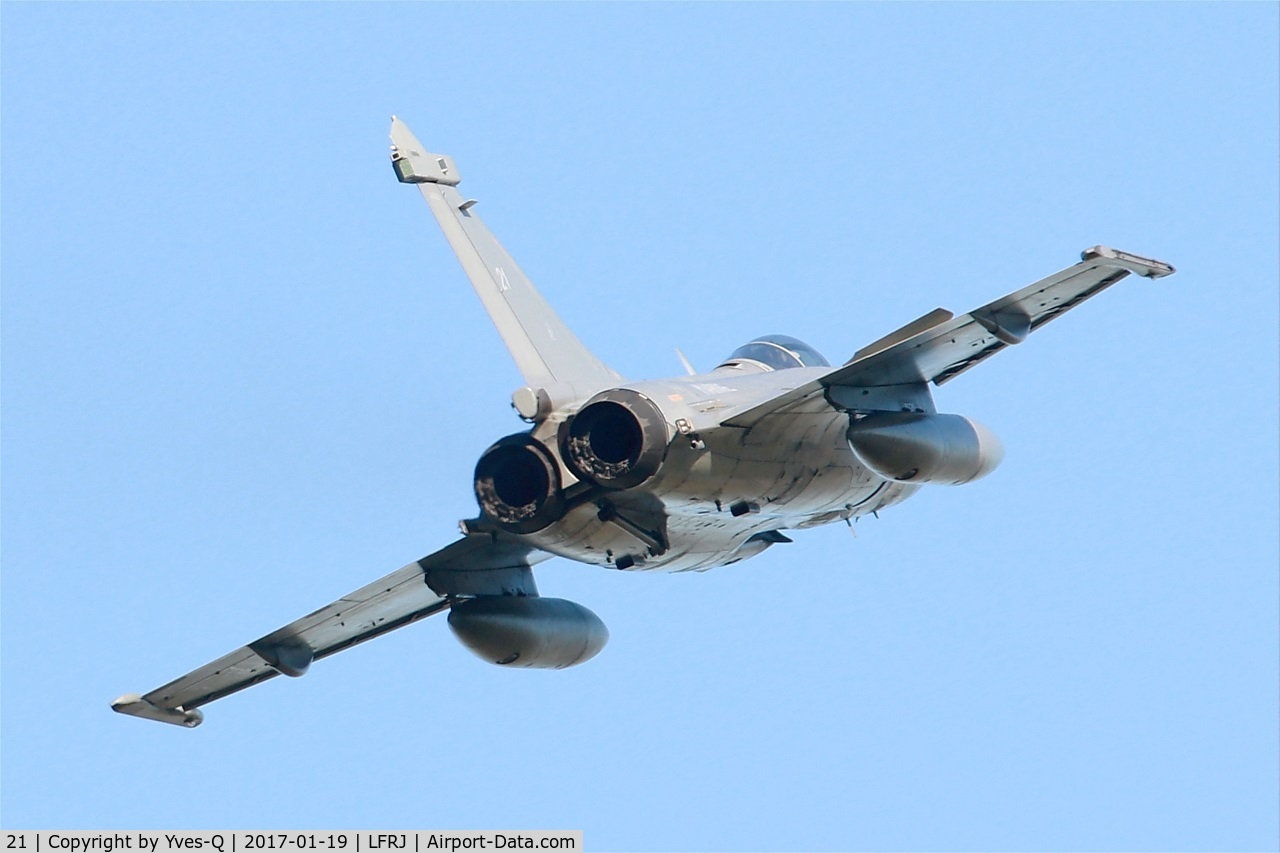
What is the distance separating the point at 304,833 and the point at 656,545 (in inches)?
188

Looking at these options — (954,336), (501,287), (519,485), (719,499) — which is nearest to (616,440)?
(519,485)

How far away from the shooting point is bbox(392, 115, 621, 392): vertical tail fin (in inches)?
915

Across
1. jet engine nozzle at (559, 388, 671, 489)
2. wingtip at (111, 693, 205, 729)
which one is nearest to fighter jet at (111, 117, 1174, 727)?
jet engine nozzle at (559, 388, 671, 489)

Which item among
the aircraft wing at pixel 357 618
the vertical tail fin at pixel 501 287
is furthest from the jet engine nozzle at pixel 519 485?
the aircraft wing at pixel 357 618

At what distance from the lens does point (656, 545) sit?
937 inches

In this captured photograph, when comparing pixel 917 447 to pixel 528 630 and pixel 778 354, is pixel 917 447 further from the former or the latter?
pixel 528 630

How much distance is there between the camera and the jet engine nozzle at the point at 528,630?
25.7m

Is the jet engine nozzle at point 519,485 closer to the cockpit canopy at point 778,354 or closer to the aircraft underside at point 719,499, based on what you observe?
the aircraft underside at point 719,499

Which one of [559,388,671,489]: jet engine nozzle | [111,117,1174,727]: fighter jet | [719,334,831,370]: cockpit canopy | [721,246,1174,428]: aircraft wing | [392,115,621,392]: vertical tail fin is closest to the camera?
[721,246,1174,428]: aircraft wing

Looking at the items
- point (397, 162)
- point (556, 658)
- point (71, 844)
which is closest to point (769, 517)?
point (556, 658)

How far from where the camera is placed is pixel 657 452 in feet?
71.4

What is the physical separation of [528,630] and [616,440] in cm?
458

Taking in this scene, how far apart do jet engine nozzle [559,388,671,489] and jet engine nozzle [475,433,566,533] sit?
1.09ft

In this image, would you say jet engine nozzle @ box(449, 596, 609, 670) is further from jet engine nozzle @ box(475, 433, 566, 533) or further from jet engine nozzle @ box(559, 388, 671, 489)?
jet engine nozzle @ box(559, 388, 671, 489)
